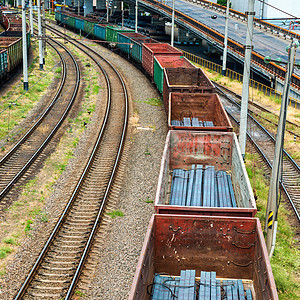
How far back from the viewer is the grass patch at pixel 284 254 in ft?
40.9

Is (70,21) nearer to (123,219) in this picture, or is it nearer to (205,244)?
(123,219)

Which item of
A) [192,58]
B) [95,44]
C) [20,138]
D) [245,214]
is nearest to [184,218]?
[245,214]

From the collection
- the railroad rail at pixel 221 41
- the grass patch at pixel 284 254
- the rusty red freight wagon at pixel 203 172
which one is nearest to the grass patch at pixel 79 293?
the rusty red freight wagon at pixel 203 172

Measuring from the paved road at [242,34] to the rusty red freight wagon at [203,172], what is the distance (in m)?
30.5

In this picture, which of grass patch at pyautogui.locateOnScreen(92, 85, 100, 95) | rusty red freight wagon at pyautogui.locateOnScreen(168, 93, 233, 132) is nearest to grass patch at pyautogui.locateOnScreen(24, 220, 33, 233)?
rusty red freight wagon at pyautogui.locateOnScreen(168, 93, 233, 132)

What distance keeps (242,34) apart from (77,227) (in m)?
53.9

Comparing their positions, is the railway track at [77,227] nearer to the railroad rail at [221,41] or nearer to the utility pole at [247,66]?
the utility pole at [247,66]

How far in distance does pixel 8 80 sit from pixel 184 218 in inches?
1149

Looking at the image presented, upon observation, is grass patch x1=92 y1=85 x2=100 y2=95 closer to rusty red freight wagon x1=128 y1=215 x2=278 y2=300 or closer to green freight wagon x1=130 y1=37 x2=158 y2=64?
green freight wagon x1=130 y1=37 x2=158 y2=64

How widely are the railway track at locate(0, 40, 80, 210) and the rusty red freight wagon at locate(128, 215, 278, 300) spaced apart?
800 cm

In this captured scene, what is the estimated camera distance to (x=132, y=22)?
96062 mm

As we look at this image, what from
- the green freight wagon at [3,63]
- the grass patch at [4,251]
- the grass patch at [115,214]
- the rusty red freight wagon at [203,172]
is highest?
the green freight wagon at [3,63]

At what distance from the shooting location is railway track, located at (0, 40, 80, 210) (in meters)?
18.1

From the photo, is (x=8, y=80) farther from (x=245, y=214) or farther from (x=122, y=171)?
(x=245, y=214)
